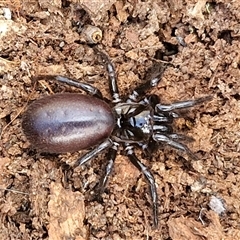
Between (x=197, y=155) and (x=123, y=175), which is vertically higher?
(x=197, y=155)

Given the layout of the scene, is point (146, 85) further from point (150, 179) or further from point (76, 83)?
point (150, 179)

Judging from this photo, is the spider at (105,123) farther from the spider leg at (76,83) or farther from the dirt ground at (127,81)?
the dirt ground at (127,81)

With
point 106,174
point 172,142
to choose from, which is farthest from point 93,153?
point 172,142

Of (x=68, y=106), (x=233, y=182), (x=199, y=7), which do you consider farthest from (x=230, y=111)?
(x=68, y=106)

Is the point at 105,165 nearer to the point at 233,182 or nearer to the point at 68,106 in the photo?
the point at 68,106

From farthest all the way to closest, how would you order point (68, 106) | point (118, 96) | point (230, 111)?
point (118, 96) → point (230, 111) → point (68, 106)

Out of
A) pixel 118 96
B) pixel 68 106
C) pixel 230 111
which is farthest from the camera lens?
pixel 118 96
